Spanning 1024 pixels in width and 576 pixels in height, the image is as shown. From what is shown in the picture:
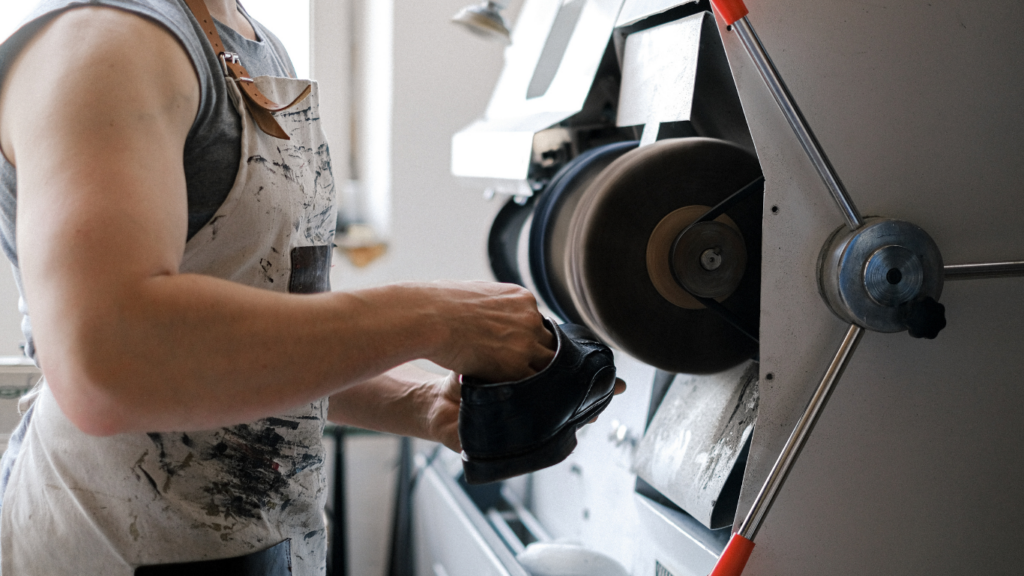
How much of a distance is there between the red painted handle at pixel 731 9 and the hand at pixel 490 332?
0.35m

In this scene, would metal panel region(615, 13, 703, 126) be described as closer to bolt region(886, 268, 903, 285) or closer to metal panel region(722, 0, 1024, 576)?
metal panel region(722, 0, 1024, 576)

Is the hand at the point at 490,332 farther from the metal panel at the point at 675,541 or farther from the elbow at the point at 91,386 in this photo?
the metal panel at the point at 675,541

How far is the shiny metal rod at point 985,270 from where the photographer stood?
29.8 inches

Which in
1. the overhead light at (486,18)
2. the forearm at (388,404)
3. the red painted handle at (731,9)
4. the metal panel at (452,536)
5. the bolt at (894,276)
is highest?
the overhead light at (486,18)

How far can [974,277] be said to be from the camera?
2.51ft

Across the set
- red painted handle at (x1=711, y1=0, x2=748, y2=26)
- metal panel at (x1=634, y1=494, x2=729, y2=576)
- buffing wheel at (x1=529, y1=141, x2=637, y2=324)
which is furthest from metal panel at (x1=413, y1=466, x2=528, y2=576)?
red painted handle at (x1=711, y1=0, x2=748, y2=26)

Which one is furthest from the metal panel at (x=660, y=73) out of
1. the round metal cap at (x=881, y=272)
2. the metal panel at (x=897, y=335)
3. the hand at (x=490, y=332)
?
the hand at (x=490, y=332)

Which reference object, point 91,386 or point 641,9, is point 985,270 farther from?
point 91,386

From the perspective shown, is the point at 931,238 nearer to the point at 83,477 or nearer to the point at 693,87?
the point at 693,87

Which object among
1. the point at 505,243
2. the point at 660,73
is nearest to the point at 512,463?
the point at 660,73

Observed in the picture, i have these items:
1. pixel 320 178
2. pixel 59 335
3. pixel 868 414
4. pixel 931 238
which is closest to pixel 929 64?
pixel 931 238

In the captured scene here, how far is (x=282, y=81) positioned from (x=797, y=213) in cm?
57

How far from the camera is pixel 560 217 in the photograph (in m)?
1.14

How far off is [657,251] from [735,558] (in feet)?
1.20
